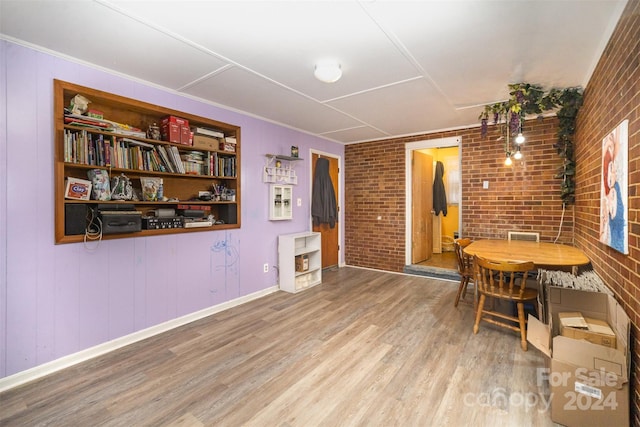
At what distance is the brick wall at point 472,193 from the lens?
3.59 m

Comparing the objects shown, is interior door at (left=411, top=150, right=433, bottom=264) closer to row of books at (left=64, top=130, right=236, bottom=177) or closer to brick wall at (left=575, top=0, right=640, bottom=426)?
brick wall at (left=575, top=0, right=640, bottom=426)

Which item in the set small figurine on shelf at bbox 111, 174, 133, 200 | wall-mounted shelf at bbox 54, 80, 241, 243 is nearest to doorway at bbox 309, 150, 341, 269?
wall-mounted shelf at bbox 54, 80, 241, 243

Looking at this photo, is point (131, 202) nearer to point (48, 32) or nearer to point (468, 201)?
point (48, 32)

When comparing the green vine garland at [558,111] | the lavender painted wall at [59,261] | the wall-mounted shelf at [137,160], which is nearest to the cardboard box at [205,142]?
the wall-mounted shelf at [137,160]

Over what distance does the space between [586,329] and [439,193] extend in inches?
179

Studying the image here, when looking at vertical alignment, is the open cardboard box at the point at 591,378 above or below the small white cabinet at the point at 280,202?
below

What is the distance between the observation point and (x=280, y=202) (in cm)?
401

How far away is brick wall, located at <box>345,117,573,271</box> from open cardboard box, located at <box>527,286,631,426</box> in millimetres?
2324

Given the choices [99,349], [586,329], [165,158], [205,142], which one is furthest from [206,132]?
[586,329]

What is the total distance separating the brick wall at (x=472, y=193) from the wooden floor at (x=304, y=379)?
5.53 feet

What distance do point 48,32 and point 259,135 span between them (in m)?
2.12

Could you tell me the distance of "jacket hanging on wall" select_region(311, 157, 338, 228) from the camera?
467 cm

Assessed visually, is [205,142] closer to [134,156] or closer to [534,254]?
[134,156]

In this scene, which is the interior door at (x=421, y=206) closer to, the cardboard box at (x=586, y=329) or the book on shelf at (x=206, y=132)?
the cardboard box at (x=586, y=329)
